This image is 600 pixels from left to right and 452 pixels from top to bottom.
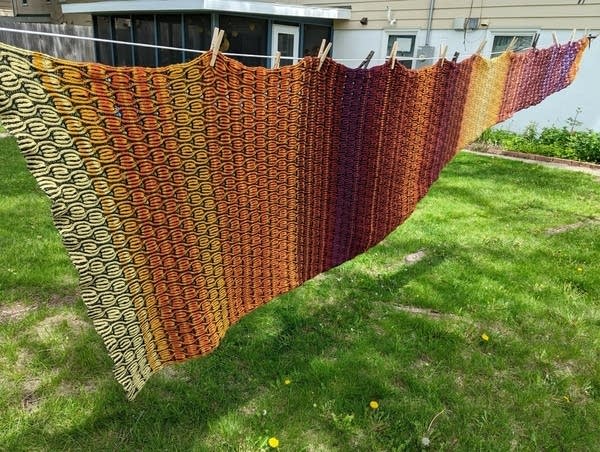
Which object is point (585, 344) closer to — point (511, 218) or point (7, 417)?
point (511, 218)

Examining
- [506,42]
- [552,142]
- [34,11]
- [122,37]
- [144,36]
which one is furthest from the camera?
[34,11]

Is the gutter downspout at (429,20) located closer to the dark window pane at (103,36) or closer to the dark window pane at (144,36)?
the dark window pane at (144,36)

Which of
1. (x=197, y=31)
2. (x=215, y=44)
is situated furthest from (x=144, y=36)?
(x=215, y=44)

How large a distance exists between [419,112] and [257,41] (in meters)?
8.33

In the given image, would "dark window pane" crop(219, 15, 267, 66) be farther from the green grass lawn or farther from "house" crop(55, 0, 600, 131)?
the green grass lawn

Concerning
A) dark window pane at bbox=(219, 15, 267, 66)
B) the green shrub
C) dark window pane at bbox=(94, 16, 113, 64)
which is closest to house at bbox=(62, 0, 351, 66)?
dark window pane at bbox=(219, 15, 267, 66)

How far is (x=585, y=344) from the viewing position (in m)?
2.74

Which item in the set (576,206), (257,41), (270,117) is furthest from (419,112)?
(257,41)

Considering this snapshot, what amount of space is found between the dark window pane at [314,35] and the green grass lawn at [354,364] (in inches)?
311

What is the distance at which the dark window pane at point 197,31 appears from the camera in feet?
31.7

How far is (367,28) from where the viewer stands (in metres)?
9.80

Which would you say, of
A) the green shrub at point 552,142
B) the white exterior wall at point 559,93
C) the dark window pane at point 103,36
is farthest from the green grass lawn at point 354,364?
the dark window pane at point 103,36

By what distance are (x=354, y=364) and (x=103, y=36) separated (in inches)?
501

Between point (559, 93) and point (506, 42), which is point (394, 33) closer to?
point (506, 42)
